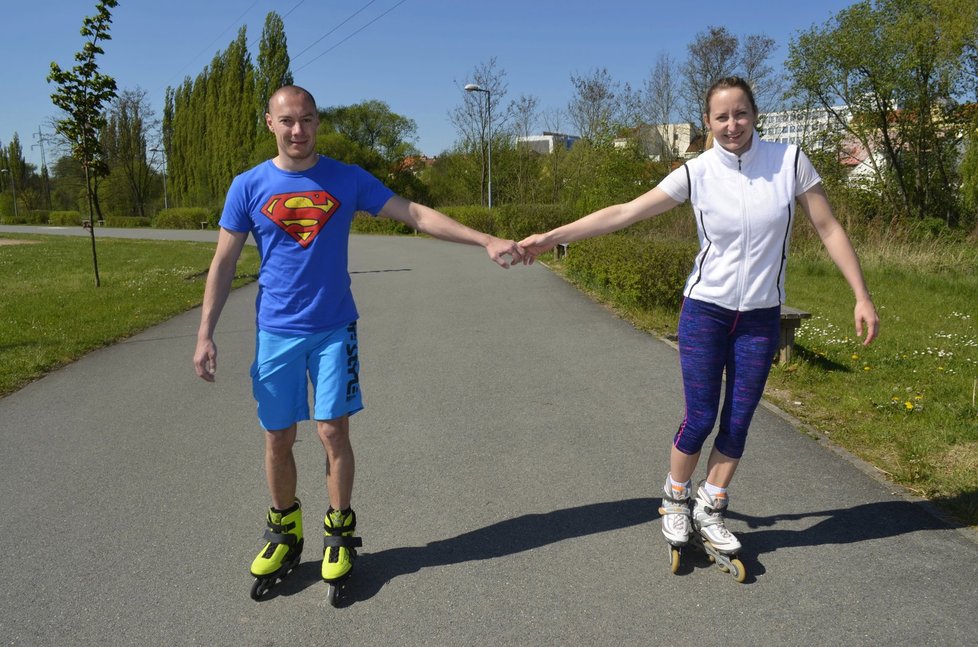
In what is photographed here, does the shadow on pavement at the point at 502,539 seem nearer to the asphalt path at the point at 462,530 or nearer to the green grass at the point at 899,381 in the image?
the asphalt path at the point at 462,530

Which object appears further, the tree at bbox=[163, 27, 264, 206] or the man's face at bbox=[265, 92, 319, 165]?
the tree at bbox=[163, 27, 264, 206]

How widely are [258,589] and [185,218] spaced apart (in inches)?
2552

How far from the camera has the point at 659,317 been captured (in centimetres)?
1022

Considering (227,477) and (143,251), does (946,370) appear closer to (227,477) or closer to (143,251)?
(227,477)

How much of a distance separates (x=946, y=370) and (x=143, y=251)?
27701mm

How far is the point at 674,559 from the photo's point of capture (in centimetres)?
331

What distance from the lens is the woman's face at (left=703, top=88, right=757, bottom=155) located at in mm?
3107

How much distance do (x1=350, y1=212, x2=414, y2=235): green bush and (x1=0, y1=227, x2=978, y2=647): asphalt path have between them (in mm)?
34404

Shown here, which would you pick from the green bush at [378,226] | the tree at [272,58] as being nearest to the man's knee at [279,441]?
the green bush at [378,226]

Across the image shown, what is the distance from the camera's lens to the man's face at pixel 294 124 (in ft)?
9.99

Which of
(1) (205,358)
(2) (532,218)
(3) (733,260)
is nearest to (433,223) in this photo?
(1) (205,358)

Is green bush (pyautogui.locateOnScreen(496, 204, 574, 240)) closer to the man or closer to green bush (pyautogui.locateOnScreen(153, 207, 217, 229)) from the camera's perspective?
the man

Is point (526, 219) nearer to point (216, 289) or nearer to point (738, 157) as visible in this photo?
point (738, 157)

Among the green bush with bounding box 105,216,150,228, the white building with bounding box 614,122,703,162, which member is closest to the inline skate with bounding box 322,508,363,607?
the white building with bounding box 614,122,703,162
